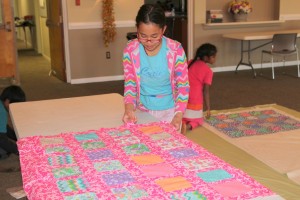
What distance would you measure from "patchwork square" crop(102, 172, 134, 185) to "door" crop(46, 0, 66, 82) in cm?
516

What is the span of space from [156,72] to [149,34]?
9.7 inches

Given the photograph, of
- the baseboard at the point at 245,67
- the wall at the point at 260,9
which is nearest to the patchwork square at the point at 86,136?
the baseboard at the point at 245,67

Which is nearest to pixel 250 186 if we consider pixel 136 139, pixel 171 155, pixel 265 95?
pixel 171 155

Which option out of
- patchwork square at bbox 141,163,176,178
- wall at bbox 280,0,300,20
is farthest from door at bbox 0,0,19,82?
patchwork square at bbox 141,163,176,178

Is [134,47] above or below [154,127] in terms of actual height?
above

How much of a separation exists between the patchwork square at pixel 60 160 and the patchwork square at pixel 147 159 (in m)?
0.23

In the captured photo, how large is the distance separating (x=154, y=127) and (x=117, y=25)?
4.70 metres

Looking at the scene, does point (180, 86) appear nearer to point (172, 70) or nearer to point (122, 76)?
point (172, 70)

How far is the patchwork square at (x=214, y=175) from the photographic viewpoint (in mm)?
1391

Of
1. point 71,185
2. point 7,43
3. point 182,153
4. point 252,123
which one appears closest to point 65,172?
point 71,185

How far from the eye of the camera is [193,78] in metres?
3.67

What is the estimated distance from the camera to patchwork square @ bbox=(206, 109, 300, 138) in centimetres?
380

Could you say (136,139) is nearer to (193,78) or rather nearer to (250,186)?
(250,186)

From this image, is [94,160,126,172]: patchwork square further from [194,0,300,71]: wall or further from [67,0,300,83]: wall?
[194,0,300,71]: wall
